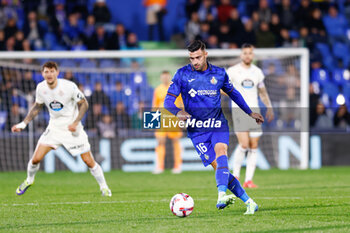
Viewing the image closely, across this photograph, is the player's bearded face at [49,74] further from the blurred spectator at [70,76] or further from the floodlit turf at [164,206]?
the blurred spectator at [70,76]

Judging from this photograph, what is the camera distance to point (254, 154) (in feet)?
38.7

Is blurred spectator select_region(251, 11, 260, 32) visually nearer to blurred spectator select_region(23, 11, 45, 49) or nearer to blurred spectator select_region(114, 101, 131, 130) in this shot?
blurred spectator select_region(114, 101, 131, 130)

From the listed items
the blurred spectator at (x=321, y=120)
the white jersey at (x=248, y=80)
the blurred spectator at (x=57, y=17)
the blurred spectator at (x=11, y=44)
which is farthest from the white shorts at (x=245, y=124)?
the blurred spectator at (x=57, y=17)

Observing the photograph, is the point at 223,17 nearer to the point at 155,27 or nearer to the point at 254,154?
the point at 155,27

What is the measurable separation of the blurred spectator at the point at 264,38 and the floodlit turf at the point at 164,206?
656 centimetres

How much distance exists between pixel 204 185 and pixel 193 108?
4616mm

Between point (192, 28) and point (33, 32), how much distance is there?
471cm

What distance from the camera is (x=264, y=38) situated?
19.6 metres

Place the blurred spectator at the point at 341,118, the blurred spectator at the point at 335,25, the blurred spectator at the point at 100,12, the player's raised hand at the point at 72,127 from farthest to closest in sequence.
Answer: the blurred spectator at the point at 335,25
the blurred spectator at the point at 100,12
the blurred spectator at the point at 341,118
the player's raised hand at the point at 72,127

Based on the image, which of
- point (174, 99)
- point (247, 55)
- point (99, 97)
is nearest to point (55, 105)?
point (174, 99)

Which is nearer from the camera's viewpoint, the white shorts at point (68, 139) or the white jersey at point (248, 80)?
the white shorts at point (68, 139)

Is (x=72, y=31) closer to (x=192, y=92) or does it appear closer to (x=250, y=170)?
(x=250, y=170)

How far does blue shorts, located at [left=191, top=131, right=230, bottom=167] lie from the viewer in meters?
7.49

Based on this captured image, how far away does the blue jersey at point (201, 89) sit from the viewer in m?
7.50
